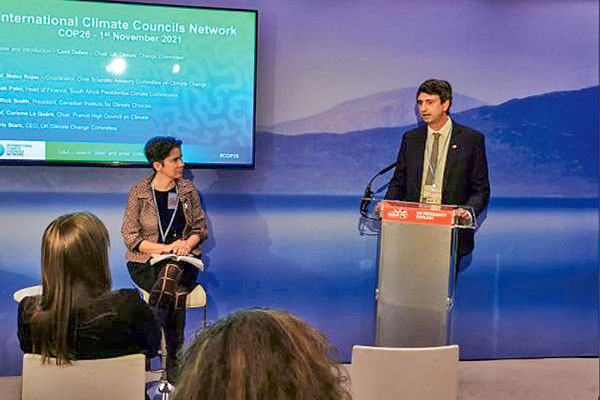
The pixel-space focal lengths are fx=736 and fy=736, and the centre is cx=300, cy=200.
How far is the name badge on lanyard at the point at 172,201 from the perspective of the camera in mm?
4160

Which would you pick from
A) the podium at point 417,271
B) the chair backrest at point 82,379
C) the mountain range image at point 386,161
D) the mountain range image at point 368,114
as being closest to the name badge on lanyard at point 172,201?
the mountain range image at point 386,161

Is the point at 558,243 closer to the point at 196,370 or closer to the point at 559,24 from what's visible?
the point at 559,24

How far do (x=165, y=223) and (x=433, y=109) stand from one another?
1823 mm

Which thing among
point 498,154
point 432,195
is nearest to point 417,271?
point 432,195

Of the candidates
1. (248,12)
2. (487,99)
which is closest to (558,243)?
(487,99)

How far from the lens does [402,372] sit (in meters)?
2.54

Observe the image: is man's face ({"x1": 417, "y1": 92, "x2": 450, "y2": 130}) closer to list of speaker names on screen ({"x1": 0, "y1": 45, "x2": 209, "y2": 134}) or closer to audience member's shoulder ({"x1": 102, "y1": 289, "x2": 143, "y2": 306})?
list of speaker names on screen ({"x1": 0, "y1": 45, "x2": 209, "y2": 134})

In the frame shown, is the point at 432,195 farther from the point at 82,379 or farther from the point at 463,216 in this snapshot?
the point at 82,379

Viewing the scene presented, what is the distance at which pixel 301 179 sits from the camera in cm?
482

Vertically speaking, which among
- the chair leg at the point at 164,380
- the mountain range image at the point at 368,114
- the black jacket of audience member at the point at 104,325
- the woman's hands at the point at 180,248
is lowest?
the chair leg at the point at 164,380

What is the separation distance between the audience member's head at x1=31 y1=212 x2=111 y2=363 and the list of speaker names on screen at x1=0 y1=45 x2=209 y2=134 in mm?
1910

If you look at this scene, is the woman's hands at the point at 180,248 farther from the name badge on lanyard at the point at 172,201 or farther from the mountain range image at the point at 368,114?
the mountain range image at the point at 368,114

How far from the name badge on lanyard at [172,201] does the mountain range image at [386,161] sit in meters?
0.51

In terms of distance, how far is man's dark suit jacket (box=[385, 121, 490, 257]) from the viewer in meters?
4.59
